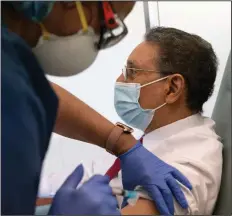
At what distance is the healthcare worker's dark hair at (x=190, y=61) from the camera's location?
5.05 feet

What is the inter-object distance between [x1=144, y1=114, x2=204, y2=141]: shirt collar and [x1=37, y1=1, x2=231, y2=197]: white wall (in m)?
0.20

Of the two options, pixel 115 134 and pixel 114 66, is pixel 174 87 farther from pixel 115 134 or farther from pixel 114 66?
pixel 114 66

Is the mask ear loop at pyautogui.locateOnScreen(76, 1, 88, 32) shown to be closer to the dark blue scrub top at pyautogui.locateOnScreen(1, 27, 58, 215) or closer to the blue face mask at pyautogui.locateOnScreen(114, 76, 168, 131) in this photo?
the dark blue scrub top at pyautogui.locateOnScreen(1, 27, 58, 215)

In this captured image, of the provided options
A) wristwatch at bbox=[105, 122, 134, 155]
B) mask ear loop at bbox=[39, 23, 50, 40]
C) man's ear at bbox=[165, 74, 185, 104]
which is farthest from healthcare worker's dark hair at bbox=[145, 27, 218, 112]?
mask ear loop at bbox=[39, 23, 50, 40]

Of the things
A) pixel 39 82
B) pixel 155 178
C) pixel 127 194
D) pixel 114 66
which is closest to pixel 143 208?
pixel 155 178

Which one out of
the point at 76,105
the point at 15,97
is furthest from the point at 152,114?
the point at 15,97

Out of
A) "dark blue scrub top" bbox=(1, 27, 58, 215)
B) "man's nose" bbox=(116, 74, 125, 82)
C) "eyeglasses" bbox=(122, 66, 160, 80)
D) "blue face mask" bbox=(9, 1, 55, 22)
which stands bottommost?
"man's nose" bbox=(116, 74, 125, 82)

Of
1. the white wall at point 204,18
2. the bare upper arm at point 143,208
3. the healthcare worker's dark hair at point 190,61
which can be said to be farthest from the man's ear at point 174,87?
the white wall at point 204,18

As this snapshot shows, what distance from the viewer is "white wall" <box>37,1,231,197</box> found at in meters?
1.74

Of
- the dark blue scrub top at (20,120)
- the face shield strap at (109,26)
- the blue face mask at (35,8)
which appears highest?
the blue face mask at (35,8)

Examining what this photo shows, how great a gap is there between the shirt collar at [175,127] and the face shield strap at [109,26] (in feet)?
1.79

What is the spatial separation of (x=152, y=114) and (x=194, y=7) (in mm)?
779

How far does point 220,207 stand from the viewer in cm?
143

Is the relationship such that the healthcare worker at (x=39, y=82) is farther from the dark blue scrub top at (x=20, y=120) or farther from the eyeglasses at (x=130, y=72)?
the eyeglasses at (x=130, y=72)
